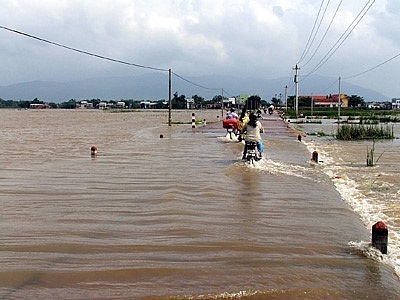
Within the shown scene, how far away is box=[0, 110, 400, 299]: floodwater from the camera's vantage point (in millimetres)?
4828

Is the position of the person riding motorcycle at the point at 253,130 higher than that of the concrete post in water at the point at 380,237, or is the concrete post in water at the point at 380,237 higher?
the person riding motorcycle at the point at 253,130

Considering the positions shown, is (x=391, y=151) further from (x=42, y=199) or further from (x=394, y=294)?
(x=394, y=294)

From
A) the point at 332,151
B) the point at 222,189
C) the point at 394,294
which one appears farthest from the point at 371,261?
the point at 332,151

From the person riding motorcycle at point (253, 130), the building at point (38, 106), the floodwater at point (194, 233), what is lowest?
the floodwater at point (194, 233)

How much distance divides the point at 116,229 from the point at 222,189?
3541mm

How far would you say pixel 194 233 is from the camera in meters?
6.64

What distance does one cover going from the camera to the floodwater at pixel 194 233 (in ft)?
15.8

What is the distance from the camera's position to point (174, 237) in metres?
6.43

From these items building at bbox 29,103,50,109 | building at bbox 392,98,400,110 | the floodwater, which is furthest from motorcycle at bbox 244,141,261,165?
building at bbox 29,103,50,109

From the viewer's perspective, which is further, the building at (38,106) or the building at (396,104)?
the building at (38,106)

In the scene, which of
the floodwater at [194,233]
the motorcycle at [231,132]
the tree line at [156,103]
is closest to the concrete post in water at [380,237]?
the floodwater at [194,233]

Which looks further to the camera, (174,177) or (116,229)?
(174,177)

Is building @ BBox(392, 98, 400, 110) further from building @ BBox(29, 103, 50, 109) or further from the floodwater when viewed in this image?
the floodwater

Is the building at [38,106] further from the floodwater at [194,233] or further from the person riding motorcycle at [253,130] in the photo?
the person riding motorcycle at [253,130]
